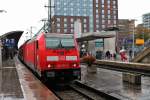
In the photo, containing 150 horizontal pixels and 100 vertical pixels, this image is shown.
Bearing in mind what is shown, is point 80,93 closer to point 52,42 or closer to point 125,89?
point 125,89

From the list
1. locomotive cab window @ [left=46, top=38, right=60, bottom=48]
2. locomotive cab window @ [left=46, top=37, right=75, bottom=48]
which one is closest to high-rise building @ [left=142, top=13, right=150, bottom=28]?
locomotive cab window @ [left=46, top=37, right=75, bottom=48]

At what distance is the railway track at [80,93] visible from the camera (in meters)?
14.7

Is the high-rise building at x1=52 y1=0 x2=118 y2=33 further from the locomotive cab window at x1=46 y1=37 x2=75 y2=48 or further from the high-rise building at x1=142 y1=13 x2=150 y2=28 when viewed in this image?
the locomotive cab window at x1=46 y1=37 x2=75 y2=48

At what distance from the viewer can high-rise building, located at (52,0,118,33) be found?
13061cm

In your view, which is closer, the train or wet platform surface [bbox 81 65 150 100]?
wet platform surface [bbox 81 65 150 100]

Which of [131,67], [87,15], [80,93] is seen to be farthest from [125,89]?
[87,15]

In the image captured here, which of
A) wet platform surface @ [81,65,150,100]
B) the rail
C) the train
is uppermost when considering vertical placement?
the train

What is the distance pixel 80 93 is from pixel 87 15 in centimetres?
13093

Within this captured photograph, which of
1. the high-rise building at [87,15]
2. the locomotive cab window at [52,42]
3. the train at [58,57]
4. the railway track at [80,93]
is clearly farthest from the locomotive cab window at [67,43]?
the high-rise building at [87,15]

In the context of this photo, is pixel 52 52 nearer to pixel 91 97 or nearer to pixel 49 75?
pixel 49 75

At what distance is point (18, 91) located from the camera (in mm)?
14039

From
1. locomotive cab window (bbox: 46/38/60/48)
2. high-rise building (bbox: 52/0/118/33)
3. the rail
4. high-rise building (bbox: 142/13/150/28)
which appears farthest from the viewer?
high-rise building (bbox: 142/13/150/28)

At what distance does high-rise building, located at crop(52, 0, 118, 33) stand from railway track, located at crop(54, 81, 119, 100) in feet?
324

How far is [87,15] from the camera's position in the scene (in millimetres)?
146250
